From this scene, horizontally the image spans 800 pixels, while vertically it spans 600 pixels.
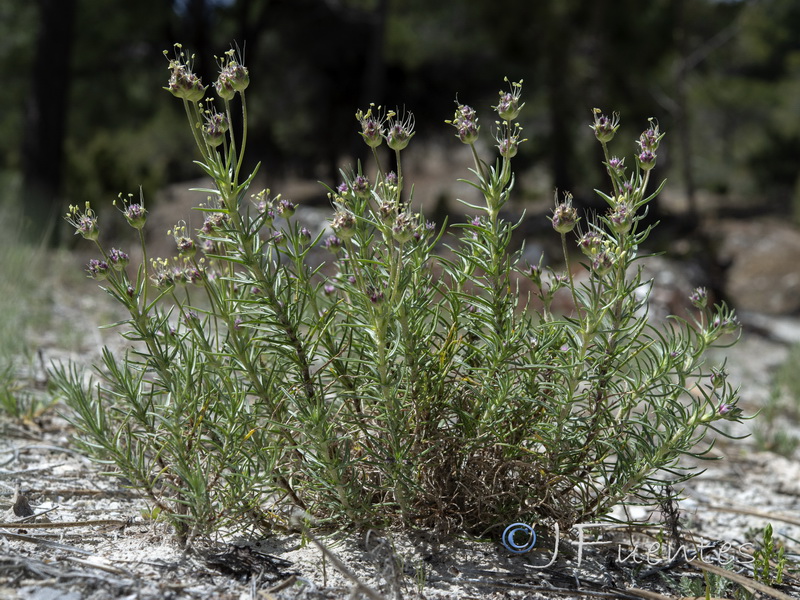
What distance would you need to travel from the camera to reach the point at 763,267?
1076 cm

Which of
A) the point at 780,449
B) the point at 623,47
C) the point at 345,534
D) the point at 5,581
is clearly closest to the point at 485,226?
the point at 345,534

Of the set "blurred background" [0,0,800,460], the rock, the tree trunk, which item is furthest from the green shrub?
the rock

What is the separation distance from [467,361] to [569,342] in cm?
25

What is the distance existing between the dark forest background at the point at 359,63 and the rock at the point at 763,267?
1.32 meters

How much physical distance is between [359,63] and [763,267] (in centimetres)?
651

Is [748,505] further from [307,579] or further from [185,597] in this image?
[185,597]

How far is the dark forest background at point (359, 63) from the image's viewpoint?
1038 centimetres

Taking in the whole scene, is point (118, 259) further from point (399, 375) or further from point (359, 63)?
point (359, 63)

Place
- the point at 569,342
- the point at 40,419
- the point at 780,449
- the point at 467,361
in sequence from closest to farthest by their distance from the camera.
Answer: the point at 569,342, the point at 467,361, the point at 40,419, the point at 780,449

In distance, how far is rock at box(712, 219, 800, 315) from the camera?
10.1m

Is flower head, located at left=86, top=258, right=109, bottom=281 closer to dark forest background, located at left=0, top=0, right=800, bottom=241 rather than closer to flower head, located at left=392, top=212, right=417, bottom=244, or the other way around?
flower head, located at left=392, top=212, right=417, bottom=244

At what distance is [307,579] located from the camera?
156 cm

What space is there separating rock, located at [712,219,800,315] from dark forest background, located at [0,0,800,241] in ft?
4.32

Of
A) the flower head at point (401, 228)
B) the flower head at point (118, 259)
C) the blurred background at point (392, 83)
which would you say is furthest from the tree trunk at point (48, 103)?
the flower head at point (401, 228)
